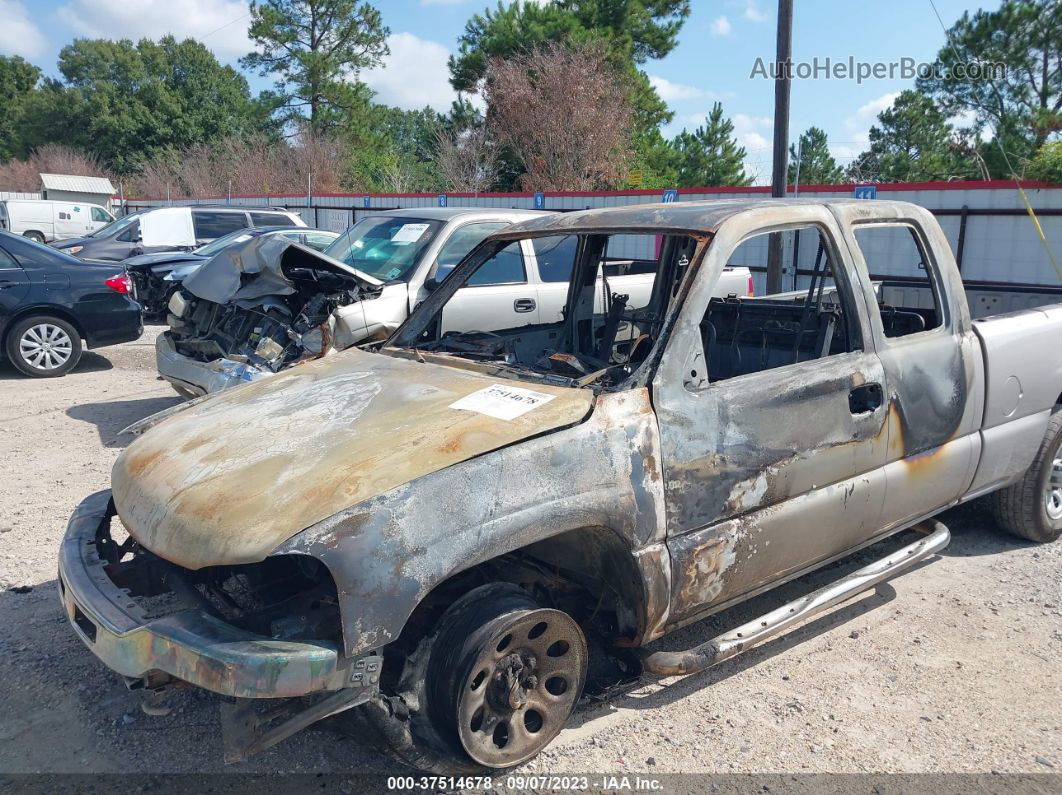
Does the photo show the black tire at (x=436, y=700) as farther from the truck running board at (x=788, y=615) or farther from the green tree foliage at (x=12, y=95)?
the green tree foliage at (x=12, y=95)

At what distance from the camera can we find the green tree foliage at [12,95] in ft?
208

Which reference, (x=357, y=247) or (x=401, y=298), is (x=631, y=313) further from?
(x=357, y=247)

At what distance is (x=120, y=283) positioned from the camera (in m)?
9.64

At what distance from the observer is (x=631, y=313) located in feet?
14.8

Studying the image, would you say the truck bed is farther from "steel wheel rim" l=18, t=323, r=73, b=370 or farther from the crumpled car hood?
"steel wheel rim" l=18, t=323, r=73, b=370

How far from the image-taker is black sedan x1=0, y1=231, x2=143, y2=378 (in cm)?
922

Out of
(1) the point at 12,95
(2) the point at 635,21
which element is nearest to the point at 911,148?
(2) the point at 635,21

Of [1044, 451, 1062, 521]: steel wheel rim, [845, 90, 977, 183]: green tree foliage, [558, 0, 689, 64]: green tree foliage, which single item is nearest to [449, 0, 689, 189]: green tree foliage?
[558, 0, 689, 64]: green tree foliage

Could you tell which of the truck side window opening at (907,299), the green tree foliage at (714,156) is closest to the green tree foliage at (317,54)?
the green tree foliage at (714,156)

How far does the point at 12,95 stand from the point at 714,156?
59688mm

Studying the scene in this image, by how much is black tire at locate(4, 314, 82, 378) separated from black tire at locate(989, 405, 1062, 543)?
896 centimetres

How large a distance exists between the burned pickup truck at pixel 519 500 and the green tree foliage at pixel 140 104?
51.0 metres

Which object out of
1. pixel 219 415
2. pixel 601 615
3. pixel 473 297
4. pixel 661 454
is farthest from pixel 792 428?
pixel 473 297

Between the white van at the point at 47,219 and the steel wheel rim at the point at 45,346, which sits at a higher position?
the white van at the point at 47,219
